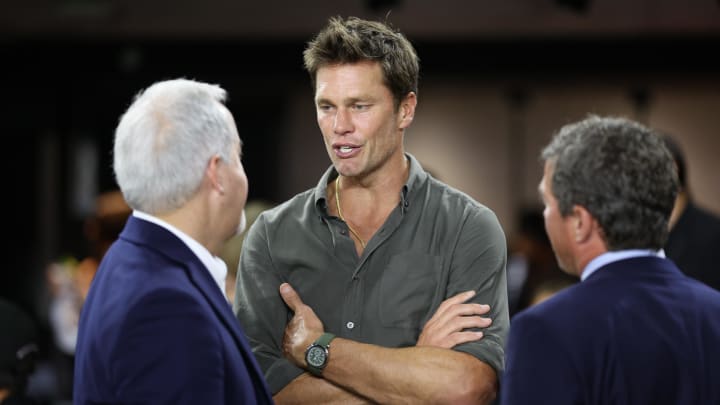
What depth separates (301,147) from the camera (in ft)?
34.1

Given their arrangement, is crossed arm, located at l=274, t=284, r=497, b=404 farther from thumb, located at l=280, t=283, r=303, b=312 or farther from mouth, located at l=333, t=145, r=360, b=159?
mouth, located at l=333, t=145, r=360, b=159

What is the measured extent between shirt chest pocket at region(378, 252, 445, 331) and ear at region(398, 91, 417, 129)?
37 centimetres

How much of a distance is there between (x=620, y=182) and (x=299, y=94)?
8.82 meters

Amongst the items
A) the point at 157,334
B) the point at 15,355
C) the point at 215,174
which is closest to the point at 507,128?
the point at 15,355

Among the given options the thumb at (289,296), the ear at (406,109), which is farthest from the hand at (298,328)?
the ear at (406,109)

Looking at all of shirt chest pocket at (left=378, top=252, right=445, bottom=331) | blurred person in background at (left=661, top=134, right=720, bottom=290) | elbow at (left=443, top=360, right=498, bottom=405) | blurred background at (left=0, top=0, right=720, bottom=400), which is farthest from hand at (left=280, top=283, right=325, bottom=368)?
blurred background at (left=0, top=0, right=720, bottom=400)

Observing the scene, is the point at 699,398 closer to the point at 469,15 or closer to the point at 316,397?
the point at 316,397

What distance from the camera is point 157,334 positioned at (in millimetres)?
1696

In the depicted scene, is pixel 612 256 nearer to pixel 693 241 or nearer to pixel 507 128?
pixel 693 241

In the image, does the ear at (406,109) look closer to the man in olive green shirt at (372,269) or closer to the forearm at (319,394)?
the man in olive green shirt at (372,269)

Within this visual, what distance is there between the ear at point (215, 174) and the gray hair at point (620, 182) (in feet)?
2.15

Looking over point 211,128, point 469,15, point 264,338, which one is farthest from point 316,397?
point 469,15

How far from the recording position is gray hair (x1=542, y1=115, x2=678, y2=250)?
176 cm

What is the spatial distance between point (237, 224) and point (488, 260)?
69cm
